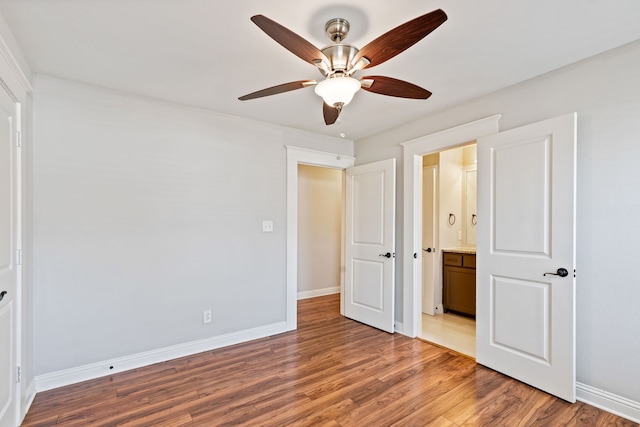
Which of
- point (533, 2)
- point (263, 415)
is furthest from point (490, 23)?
point (263, 415)

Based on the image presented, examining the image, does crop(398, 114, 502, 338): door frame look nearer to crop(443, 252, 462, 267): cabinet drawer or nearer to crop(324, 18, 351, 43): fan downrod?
crop(443, 252, 462, 267): cabinet drawer

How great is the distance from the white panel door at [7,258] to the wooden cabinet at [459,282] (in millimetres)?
4373

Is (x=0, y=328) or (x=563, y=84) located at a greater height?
(x=563, y=84)

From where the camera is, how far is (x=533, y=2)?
5.36ft

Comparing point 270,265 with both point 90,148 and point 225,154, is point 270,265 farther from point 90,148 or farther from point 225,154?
point 90,148

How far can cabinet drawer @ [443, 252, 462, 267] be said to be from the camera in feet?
13.8

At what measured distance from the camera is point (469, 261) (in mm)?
4086

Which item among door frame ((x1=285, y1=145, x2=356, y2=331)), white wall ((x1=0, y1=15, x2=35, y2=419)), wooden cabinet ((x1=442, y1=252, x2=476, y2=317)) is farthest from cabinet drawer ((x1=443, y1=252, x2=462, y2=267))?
white wall ((x1=0, y1=15, x2=35, y2=419))

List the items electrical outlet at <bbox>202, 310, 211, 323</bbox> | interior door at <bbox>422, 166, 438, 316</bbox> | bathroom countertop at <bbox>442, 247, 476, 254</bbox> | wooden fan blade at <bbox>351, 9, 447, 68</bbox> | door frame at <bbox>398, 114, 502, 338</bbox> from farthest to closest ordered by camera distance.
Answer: interior door at <bbox>422, 166, 438, 316</bbox> → bathroom countertop at <bbox>442, 247, 476, 254</bbox> → door frame at <bbox>398, 114, 502, 338</bbox> → electrical outlet at <bbox>202, 310, 211, 323</bbox> → wooden fan blade at <bbox>351, 9, 447, 68</bbox>

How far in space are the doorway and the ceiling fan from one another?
2611 millimetres

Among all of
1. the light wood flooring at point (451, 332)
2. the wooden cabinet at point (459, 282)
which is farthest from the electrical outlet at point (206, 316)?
the wooden cabinet at point (459, 282)

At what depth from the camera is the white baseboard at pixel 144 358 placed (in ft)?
7.98

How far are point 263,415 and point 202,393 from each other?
580 millimetres

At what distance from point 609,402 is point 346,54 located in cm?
284
